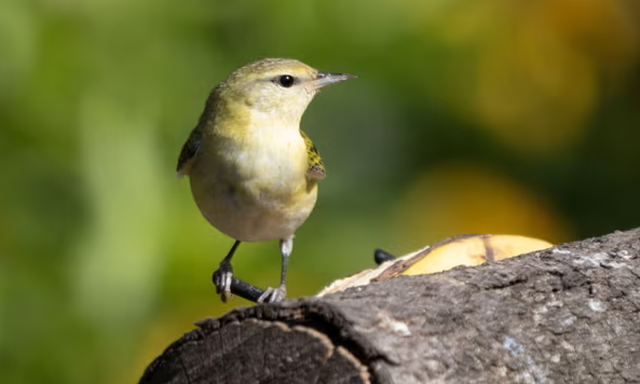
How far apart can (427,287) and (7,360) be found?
2.60 metres

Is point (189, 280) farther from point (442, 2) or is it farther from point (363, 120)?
point (442, 2)

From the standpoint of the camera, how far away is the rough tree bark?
7.22ft

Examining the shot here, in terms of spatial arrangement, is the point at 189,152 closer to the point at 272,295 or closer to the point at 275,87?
the point at 275,87

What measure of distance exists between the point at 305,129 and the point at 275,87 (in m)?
1.85

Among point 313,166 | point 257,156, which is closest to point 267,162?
point 257,156

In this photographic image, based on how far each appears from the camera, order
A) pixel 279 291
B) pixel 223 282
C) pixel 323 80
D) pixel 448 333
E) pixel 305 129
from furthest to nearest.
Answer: pixel 305 129 < pixel 223 282 < pixel 323 80 < pixel 279 291 < pixel 448 333

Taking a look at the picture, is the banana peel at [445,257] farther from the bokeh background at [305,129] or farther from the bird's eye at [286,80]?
the bokeh background at [305,129]

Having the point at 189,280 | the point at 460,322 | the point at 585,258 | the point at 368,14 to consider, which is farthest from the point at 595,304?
the point at 368,14

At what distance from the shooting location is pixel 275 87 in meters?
3.51

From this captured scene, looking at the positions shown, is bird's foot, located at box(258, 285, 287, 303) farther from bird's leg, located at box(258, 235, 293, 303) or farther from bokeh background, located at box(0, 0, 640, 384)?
bokeh background, located at box(0, 0, 640, 384)

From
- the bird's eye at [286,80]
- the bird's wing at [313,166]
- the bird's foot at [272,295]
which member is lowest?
the bird's foot at [272,295]

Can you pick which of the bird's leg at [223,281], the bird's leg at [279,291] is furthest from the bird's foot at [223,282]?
the bird's leg at [279,291]

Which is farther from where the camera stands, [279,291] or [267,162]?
[279,291]

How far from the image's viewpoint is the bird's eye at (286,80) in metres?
3.52
